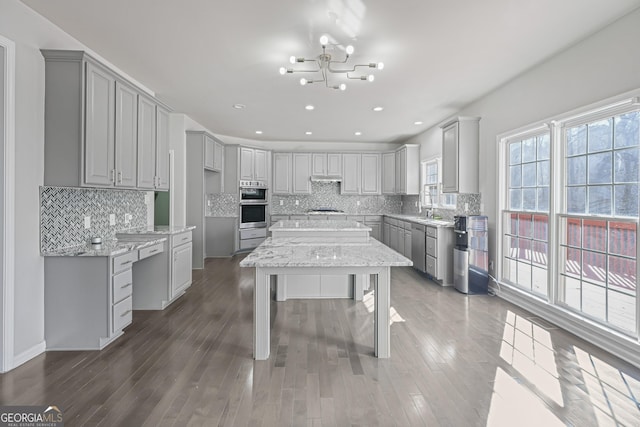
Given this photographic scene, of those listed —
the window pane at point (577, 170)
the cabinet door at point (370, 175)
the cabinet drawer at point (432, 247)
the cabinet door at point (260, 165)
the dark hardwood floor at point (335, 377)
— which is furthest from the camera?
the cabinet door at point (370, 175)

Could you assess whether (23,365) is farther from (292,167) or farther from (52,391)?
(292,167)

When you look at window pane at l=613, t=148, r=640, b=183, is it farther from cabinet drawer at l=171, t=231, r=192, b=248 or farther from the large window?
cabinet drawer at l=171, t=231, r=192, b=248

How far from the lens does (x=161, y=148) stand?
4.09 metres

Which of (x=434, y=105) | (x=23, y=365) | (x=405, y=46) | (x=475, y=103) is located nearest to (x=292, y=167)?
(x=434, y=105)

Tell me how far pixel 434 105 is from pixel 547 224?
2.53m

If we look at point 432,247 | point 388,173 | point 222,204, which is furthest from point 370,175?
point 222,204

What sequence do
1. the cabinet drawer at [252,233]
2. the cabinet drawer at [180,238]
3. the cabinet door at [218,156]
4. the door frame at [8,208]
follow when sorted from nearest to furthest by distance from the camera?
the door frame at [8,208]
the cabinet drawer at [180,238]
the cabinet door at [218,156]
the cabinet drawer at [252,233]

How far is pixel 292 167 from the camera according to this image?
8.16 meters

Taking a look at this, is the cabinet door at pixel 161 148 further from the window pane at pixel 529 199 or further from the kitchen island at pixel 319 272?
the window pane at pixel 529 199

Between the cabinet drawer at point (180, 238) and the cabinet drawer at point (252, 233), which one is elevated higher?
the cabinet drawer at point (180, 238)

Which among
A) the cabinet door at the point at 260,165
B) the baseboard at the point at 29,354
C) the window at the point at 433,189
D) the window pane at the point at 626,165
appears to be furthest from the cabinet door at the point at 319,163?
the baseboard at the point at 29,354

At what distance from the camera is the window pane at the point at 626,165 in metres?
2.71

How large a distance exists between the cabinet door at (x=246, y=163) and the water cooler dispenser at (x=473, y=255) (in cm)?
473

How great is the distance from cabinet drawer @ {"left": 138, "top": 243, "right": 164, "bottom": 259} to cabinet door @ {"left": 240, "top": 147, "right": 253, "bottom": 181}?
3856 mm
